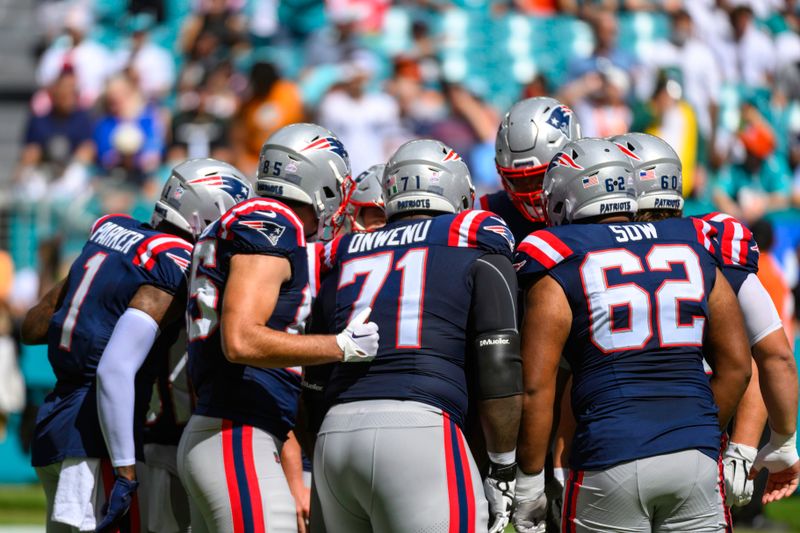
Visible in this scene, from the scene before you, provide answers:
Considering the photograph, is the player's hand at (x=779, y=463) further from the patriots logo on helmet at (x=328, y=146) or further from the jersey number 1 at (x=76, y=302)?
the jersey number 1 at (x=76, y=302)

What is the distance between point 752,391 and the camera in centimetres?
454

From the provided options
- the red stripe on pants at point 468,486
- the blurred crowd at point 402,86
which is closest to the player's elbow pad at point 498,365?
the red stripe on pants at point 468,486

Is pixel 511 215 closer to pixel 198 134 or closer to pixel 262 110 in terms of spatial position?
pixel 262 110

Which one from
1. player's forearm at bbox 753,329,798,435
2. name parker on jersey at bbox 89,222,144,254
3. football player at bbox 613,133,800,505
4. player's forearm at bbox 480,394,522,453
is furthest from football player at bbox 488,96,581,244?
name parker on jersey at bbox 89,222,144,254

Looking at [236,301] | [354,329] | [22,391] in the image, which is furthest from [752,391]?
[22,391]

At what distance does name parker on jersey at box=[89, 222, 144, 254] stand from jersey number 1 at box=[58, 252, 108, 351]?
0.21ft

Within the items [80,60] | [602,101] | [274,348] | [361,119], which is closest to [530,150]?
[274,348]

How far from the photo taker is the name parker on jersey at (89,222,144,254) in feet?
14.9

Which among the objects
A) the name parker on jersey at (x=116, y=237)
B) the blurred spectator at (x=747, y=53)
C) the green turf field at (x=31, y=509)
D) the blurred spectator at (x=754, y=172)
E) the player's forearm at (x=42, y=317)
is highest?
the blurred spectator at (x=747, y=53)

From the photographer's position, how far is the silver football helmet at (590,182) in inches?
162

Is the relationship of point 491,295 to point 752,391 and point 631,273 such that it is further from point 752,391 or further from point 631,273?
point 752,391

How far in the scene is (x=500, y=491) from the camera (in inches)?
155

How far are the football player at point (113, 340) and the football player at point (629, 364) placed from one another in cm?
139

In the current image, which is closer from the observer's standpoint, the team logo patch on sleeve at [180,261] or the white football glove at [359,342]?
the white football glove at [359,342]
